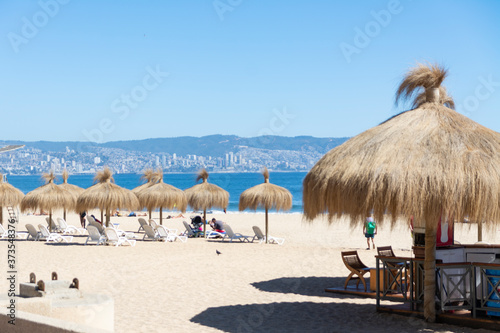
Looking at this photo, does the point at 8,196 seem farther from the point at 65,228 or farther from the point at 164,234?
the point at 164,234

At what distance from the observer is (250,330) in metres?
6.41

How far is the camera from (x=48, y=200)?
18734 millimetres

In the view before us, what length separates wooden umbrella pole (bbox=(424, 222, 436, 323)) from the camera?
21.3 ft

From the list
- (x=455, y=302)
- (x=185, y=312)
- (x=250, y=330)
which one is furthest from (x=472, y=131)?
(x=185, y=312)

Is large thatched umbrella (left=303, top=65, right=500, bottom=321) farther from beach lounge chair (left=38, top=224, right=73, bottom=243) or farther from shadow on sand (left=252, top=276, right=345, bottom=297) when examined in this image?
beach lounge chair (left=38, top=224, right=73, bottom=243)

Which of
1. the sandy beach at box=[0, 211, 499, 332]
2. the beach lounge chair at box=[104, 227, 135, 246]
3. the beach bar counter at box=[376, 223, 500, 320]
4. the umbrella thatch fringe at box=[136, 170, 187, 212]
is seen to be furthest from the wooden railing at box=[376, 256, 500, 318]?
the umbrella thatch fringe at box=[136, 170, 187, 212]

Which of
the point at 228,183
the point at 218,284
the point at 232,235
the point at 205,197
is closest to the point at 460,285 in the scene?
the point at 218,284

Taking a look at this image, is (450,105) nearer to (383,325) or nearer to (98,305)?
(383,325)

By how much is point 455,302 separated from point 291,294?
105 inches

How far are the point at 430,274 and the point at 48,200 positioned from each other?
15146 millimetres

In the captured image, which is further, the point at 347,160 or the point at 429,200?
the point at 347,160

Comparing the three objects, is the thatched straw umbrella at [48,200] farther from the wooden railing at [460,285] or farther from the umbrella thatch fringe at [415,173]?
the wooden railing at [460,285]

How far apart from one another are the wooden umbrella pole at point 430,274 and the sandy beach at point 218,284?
25 cm

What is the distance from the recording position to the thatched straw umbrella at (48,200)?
18.6 metres
